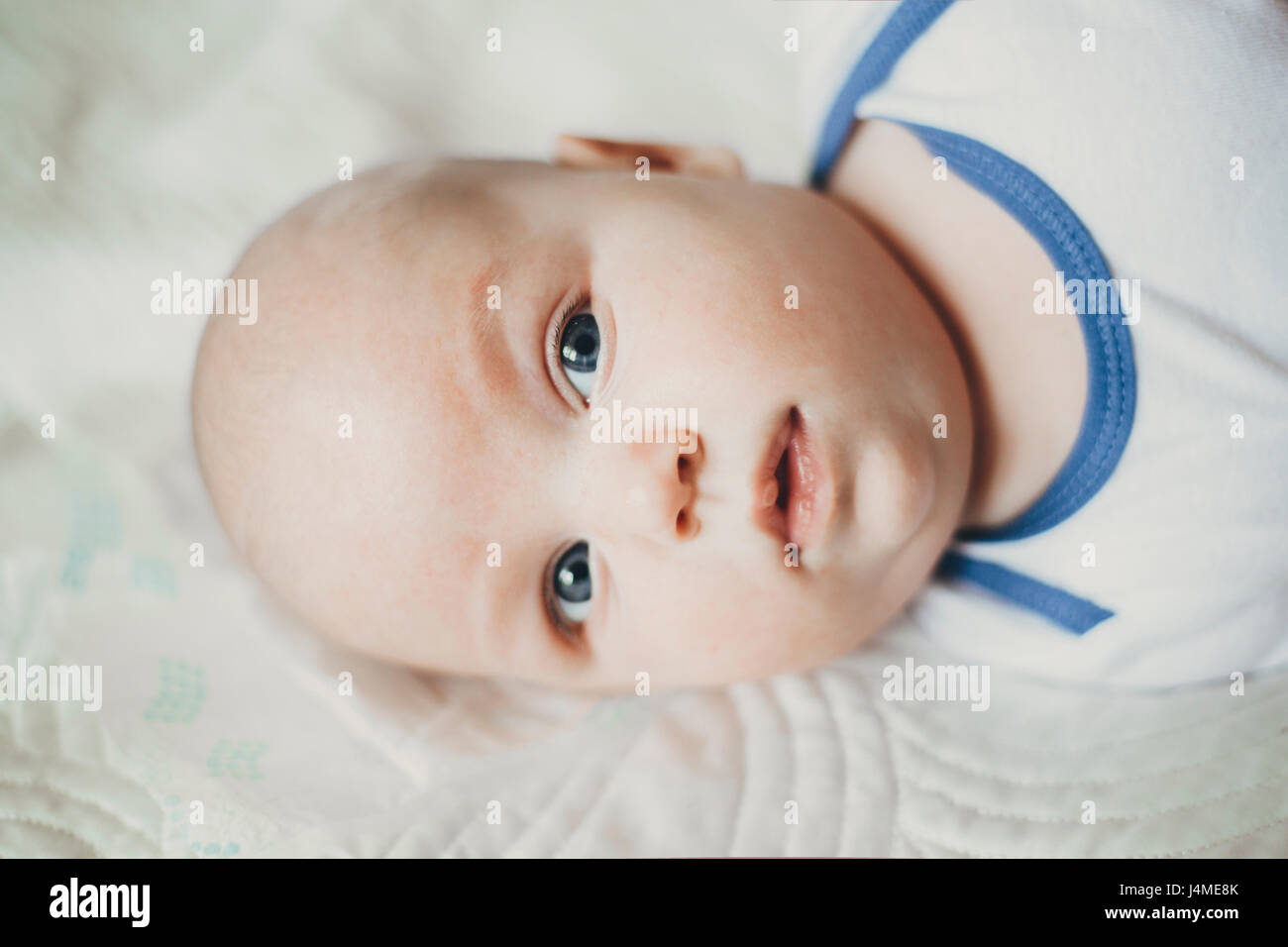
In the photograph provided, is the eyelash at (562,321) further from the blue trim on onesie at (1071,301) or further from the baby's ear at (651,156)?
the blue trim on onesie at (1071,301)

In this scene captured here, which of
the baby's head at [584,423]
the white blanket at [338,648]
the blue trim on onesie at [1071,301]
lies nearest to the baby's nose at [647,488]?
the baby's head at [584,423]

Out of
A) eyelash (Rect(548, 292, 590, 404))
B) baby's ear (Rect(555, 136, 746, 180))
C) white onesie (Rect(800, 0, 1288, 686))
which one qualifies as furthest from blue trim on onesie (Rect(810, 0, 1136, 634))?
eyelash (Rect(548, 292, 590, 404))

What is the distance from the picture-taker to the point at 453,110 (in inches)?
59.9

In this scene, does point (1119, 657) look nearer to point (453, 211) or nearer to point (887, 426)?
point (887, 426)

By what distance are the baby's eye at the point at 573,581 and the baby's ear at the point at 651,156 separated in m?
0.50

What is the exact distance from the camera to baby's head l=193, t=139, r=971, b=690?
939 mm

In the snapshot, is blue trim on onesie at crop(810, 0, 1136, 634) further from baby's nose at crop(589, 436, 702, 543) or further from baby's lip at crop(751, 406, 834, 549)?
baby's nose at crop(589, 436, 702, 543)

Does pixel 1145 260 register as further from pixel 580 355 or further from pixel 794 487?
pixel 580 355

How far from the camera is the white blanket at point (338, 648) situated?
1112mm

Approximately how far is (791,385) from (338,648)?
67 centimetres

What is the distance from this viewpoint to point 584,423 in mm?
963

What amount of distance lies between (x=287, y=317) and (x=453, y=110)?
26.2 inches

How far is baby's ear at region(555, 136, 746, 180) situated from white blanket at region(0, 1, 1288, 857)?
0.26m

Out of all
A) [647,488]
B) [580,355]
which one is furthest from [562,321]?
[647,488]
